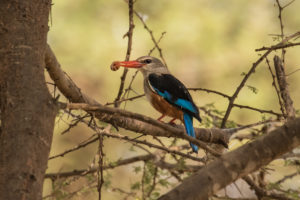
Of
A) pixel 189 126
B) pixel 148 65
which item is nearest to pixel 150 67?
pixel 148 65

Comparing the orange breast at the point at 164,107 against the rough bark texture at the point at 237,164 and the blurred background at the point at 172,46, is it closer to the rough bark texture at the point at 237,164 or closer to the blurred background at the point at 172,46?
the blurred background at the point at 172,46

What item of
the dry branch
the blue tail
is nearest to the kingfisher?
the blue tail

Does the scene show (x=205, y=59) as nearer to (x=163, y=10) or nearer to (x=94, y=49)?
(x=163, y=10)

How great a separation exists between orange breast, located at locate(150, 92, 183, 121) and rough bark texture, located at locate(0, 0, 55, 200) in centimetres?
227

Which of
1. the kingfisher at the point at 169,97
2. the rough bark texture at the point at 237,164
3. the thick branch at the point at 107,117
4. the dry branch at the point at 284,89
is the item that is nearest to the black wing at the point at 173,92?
the kingfisher at the point at 169,97

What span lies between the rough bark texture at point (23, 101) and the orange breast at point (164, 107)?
2272 millimetres

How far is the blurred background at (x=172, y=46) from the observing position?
22.4 ft

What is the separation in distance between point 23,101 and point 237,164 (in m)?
0.83

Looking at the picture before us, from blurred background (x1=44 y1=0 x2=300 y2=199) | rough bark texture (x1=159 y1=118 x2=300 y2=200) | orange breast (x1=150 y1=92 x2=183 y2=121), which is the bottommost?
rough bark texture (x1=159 y1=118 x2=300 y2=200)

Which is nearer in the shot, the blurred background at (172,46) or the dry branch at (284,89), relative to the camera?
the dry branch at (284,89)

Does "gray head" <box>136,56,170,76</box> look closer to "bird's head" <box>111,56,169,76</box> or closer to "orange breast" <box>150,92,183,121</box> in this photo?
"bird's head" <box>111,56,169,76</box>

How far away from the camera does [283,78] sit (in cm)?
290

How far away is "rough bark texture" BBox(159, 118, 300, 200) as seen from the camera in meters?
1.52

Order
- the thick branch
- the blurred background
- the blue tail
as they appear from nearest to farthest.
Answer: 1. the thick branch
2. the blue tail
3. the blurred background
